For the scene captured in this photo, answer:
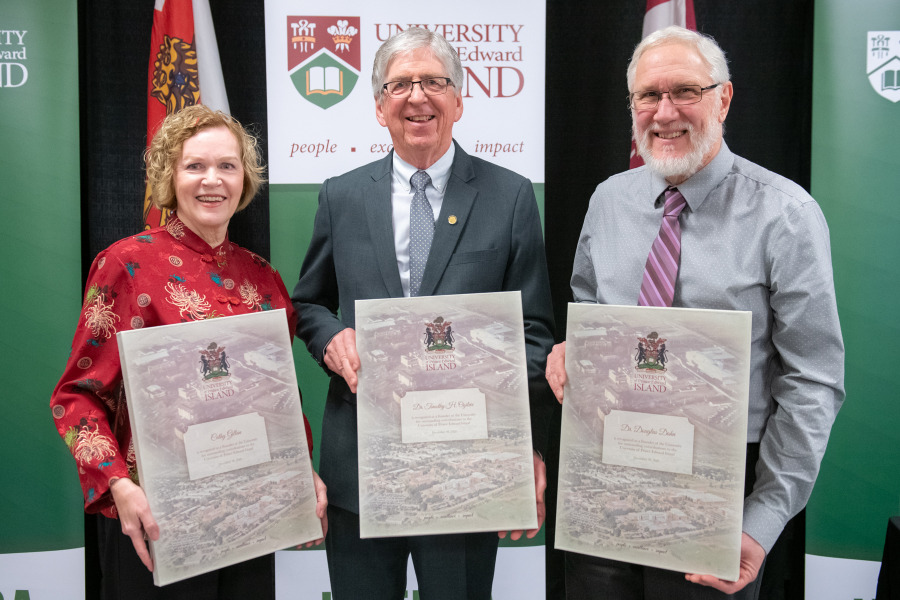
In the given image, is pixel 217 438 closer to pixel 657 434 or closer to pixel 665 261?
pixel 657 434

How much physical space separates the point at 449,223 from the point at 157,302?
790mm

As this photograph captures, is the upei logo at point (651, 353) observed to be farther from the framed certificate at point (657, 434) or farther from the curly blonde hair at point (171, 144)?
the curly blonde hair at point (171, 144)

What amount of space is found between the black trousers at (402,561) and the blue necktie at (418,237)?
70 cm

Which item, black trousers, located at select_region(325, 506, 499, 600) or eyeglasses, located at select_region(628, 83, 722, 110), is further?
black trousers, located at select_region(325, 506, 499, 600)

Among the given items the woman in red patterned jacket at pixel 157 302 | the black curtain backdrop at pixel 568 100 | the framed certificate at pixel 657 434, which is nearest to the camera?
the framed certificate at pixel 657 434

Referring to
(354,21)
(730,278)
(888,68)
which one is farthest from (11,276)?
(888,68)

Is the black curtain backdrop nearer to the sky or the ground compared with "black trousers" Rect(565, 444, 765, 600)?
nearer to the sky

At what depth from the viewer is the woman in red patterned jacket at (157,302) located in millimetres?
1563

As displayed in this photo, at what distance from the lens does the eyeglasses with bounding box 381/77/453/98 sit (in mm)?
1811

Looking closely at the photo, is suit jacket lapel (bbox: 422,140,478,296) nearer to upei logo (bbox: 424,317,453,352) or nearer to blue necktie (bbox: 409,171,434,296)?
blue necktie (bbox: 409,171,434,296)

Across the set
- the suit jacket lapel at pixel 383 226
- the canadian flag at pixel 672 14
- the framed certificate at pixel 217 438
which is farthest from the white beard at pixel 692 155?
the canadian flag at pixel 672 14

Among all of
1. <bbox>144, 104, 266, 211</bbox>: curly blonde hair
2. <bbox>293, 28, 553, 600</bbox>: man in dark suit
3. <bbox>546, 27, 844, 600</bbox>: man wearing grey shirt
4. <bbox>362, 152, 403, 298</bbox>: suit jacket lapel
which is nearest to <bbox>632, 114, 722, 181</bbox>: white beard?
<bbox>546, 27, 844, 600</bbox>: man wearing grey shirt

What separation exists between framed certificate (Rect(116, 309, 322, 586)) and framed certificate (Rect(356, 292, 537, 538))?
0.21 m

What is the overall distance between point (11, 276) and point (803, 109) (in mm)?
3940
